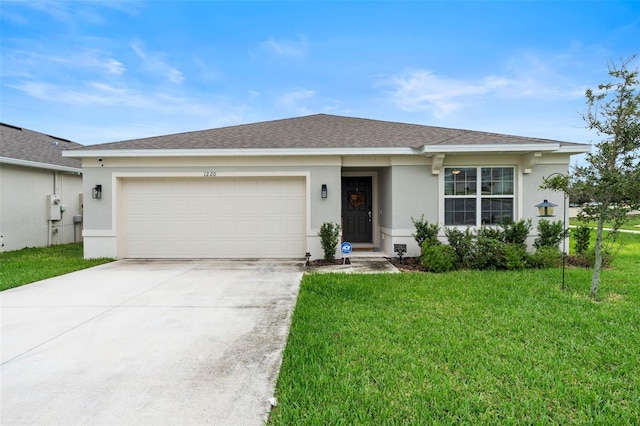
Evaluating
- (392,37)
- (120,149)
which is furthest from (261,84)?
(120,149)

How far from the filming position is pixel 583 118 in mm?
4859

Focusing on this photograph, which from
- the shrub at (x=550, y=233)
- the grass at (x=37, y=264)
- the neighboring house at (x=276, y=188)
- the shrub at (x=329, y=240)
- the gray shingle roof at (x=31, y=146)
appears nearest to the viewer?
the grass at (x=37, y=264)

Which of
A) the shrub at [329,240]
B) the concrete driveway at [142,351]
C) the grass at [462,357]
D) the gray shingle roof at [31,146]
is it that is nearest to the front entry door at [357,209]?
the shrub at [329,240]

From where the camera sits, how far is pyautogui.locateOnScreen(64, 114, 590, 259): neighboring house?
8.17 m

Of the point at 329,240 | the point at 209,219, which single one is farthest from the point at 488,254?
the point at 209,219

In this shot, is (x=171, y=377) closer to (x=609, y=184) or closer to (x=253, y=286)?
(x=253, y=286)

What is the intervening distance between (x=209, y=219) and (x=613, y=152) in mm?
8549

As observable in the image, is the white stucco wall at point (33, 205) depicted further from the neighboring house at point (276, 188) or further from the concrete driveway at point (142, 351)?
the concrete driveway at point (142, 351)

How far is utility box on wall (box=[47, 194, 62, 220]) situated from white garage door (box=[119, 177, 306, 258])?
484 cm

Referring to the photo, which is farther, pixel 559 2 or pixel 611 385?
pixel 559 2

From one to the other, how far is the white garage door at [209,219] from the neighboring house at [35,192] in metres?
4.69

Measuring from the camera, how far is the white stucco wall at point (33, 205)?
10109 mm

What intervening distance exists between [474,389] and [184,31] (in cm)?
1506

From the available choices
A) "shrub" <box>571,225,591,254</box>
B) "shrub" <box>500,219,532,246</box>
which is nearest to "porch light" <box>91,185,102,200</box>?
"shrub" <box>500,219,532,246</box>
